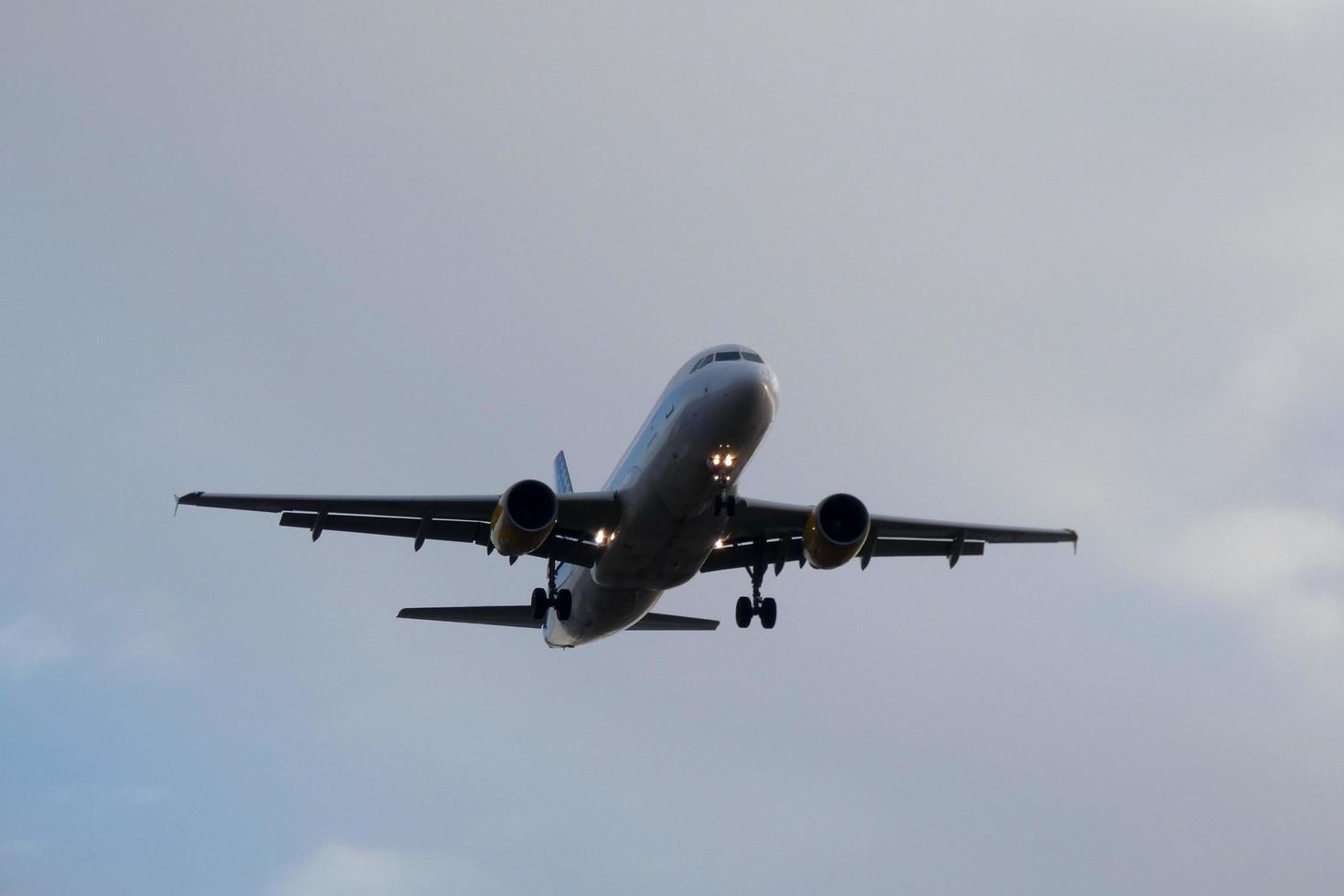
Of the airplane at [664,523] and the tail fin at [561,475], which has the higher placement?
the tail fin at [561,475]

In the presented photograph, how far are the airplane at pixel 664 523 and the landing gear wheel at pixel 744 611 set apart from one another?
3cm

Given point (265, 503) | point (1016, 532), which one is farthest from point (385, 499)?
point (1016, 532)

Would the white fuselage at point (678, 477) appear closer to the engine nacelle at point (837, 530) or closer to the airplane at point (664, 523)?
the airplane at point (664, 523)

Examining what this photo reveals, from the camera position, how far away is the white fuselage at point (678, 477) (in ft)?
90.9

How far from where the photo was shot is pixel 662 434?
95.2 ft

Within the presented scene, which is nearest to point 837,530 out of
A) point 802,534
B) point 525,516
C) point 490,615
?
point 802,534

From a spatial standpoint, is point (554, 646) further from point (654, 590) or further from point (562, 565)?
point (654, 590)

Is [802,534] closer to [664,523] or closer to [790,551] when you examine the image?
[790,551]

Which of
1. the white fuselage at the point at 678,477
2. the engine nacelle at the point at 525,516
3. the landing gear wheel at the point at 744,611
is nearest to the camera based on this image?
the white fuselage at the point at 678,477

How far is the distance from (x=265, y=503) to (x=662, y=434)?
897 cm

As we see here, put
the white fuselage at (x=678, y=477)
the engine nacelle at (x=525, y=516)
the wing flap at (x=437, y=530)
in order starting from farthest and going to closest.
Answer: the wing flap at (x=437, y=530), the engine nacelle at (x=525, y=516), the white fuselage at (x=678, y=477)

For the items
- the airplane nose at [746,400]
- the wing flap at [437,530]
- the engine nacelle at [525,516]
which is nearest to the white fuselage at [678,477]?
the airplane nose at [746,400]

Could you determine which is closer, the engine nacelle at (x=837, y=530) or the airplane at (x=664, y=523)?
the airplane at (x=664, y=523)

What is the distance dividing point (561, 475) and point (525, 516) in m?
12.1
